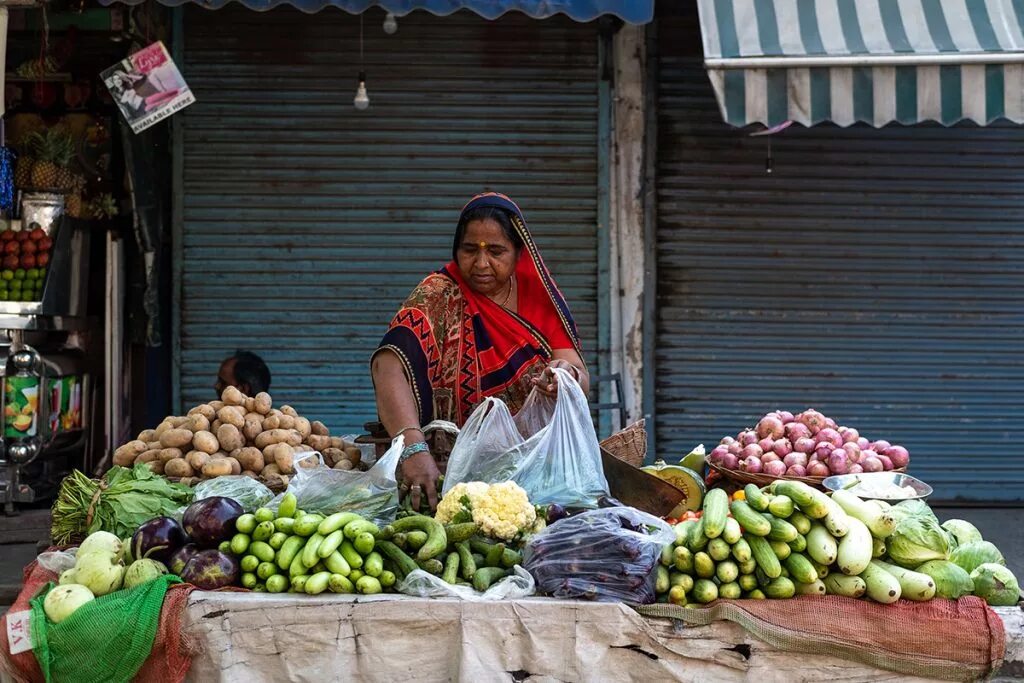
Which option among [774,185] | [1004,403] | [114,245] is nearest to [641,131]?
[774,185]

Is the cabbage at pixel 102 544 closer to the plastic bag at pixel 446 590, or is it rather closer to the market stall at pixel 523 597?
the market stall at pixel 523 597

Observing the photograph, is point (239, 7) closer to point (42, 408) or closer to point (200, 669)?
point (42, 408)

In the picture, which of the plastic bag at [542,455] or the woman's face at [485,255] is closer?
the plastic bag at [542,455]

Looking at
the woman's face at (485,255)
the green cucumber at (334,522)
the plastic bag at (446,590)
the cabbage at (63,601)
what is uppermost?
the woman's face at (485,255)

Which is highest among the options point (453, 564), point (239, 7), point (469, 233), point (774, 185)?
point (239, 7)

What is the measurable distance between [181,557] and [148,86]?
156 inches

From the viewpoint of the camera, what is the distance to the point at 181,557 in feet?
9.50

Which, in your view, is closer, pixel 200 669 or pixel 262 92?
pixel 200 669

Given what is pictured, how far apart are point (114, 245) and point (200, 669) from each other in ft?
14.8

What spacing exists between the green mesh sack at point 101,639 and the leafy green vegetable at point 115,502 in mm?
496

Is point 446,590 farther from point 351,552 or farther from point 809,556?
point 809,556

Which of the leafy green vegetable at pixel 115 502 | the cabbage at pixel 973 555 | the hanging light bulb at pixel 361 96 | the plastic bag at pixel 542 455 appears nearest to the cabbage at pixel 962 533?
the cabbage at pixel 973 555

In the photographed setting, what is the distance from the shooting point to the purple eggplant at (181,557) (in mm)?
2877

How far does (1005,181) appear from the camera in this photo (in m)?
6.63
